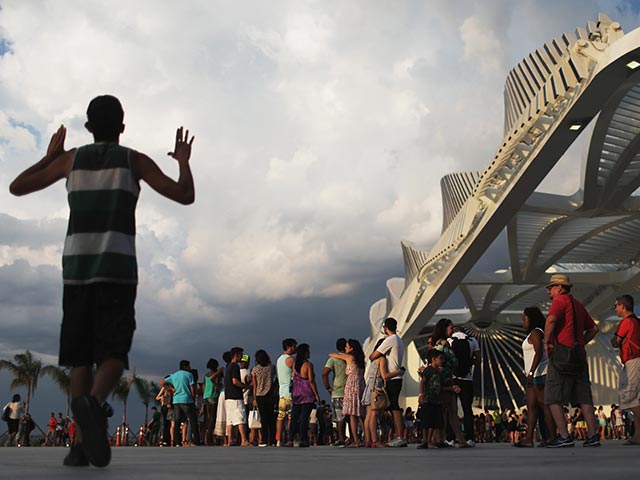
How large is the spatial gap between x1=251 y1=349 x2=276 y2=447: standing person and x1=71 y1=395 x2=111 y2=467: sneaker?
934cm

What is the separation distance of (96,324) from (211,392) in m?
11.9

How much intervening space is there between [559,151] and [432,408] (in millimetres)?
12742

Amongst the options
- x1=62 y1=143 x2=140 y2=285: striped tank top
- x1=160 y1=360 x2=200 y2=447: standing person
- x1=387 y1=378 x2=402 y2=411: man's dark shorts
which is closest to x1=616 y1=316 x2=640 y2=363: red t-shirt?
x1=387 y1=378 x2=402 y2=411: man's dark shorts

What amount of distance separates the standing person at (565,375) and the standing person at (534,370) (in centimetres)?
93

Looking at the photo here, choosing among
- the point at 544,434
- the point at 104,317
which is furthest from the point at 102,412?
the point at 544,434

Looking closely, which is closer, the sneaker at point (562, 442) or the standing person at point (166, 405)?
the sneaker at point (562, 442)

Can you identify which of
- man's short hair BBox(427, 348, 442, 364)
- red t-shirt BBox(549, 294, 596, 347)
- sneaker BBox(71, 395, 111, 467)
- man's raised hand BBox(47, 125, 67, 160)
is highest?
man's raised hand BBox(47, 125, 67, 160)

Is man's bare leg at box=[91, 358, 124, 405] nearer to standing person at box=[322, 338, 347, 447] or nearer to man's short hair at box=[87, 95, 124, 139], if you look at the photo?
man's short hair at box=[87, 95, 124, 139]

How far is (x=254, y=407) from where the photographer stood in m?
14.2

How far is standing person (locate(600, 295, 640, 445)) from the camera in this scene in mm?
9062

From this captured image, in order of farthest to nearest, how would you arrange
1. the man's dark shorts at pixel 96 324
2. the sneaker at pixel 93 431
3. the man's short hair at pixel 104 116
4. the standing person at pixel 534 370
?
the standing person at pixel 534 370 → the man's short hair at pixel 104 116 → the man's dark shorts at pixel 96 324 → the sneaker at pixel 93 431

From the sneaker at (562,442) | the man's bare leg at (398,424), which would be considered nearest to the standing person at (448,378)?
the man's bare leg at (398,424)

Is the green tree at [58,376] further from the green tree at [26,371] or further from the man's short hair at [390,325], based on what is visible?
the man's short hair at [390,325]

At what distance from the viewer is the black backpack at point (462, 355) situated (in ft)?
34.0
